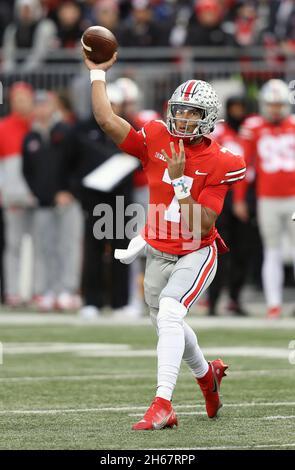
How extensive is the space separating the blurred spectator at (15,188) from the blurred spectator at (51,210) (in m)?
0.24

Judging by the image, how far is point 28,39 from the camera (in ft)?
60.3

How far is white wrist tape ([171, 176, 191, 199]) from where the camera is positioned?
679cm

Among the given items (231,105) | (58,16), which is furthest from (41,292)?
(58,16)

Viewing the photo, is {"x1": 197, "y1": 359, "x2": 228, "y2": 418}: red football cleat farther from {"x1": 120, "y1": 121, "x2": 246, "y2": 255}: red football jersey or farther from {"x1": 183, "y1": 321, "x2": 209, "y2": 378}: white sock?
{"x1": 120, "y1": 121, "x2": 246, "y2": 255}: red football jersey

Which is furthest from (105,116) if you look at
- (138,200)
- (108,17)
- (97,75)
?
(108,17)

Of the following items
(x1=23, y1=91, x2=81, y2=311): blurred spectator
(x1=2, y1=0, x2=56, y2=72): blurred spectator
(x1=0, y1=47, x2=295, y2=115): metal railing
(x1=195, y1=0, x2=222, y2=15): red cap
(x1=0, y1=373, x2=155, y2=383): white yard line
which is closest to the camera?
(x1=0, y1=373, x2=155, y2=383): white yard line

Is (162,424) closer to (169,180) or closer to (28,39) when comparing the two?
(169,180)

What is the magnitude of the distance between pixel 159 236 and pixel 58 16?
12.5m

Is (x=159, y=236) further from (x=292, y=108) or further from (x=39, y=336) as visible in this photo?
(x=292, y=108)

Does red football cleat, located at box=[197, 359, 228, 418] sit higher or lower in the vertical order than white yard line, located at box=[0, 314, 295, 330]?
higher

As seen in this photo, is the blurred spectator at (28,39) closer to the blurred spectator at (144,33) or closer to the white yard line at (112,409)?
the blurred spectator at (144,33)

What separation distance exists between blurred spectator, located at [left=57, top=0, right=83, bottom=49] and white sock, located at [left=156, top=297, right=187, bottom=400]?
12.2 meters

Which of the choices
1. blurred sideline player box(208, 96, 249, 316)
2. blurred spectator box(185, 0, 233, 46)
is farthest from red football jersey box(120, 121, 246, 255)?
blurred spectator box(185, 0, 233, 46)

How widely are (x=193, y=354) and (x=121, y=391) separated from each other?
1.35 metres
